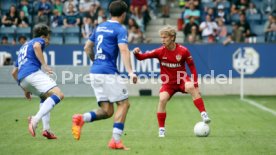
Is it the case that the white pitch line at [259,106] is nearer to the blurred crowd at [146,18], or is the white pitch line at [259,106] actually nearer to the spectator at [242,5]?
the blurred crowd at [146,18]

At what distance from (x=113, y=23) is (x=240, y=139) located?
10.9 feet

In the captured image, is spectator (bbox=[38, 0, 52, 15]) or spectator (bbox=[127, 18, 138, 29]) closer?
spectator (bbox=[127, 18, 138, 29])

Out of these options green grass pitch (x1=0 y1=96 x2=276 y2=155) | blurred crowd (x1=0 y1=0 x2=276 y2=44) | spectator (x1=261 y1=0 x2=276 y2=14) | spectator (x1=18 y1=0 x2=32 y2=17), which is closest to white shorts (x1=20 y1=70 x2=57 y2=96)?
green grass pitch (x1=0 y1=96 x2=276 y2=155)

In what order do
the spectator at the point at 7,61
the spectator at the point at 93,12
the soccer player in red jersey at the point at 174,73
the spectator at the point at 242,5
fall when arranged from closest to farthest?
the soccer player in red jersey at the point at 174,73
the spectator at the point at 7,61
the spectator at the point at 93,12
the spectator at the point at 242,5

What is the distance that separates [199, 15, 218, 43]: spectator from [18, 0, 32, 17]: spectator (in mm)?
6825

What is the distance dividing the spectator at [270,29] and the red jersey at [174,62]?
49.2 feet

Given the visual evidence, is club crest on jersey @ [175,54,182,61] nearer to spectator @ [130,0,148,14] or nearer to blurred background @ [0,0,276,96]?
blurred background @ [0,0,276,96]

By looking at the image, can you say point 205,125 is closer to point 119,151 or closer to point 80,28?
point 119,151

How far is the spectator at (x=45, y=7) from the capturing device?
30359 millimetres

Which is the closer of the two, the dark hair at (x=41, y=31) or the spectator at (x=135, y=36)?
the dark hair at (x=41, y=31)

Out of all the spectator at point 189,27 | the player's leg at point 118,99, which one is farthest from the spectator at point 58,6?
the player's leg at point 118,99

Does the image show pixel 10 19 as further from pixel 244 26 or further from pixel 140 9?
pixel 244 26

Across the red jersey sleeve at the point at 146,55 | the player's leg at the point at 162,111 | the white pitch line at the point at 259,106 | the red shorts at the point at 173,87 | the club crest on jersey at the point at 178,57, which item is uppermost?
the red jersey sleeve at the point at 146,55

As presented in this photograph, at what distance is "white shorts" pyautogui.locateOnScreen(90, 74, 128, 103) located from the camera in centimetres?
1167
